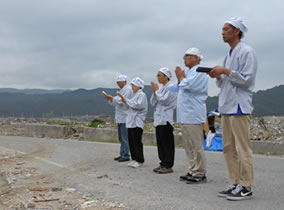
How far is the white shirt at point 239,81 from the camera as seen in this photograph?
4.21 m

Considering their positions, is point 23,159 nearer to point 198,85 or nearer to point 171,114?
point 171,114

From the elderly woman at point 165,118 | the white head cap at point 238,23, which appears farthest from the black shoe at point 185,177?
the white head cap at point 238,23

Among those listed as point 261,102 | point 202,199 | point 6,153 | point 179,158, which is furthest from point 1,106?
point 202,199

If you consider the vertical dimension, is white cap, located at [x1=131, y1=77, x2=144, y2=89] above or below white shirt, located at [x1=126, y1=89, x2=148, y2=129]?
above

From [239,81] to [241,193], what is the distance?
135cm

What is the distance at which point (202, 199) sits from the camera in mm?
4344

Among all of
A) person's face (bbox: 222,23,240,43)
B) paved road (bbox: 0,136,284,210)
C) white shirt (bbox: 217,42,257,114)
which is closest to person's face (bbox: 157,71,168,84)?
paved road (bbox: 0,136,284,210)

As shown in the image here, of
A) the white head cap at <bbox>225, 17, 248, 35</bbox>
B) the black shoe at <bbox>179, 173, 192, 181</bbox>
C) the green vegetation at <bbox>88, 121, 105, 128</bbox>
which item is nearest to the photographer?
the white head cap at <bbox>225, 17, 248, 35</bbox>

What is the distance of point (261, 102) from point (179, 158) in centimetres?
1983

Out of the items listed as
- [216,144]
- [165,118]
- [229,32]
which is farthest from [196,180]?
[216,144]

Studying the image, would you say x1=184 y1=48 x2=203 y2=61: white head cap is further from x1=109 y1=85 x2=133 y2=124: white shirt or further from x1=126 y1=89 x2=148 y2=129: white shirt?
x1=109 y1=85 x2=133 y2=124: white shirt

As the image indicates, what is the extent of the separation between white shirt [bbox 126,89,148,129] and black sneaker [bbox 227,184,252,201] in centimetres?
321

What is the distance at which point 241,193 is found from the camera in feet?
14.0

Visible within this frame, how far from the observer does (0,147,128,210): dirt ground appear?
422cm
